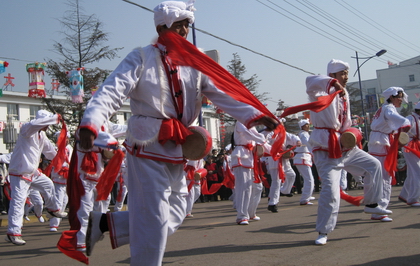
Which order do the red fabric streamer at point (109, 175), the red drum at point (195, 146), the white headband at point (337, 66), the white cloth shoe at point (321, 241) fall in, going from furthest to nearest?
the white headband at point (337, 66), the white cloth shoe at point (321, 241), the red fabric streamer at point (109, 175), the red drum at point (195, 146)

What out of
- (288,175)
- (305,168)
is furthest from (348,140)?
(288,175)

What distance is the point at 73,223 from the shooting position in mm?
4719

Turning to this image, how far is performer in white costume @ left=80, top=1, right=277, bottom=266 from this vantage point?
136 inches

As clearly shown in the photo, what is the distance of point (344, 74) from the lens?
Answer: 6746 millimetres

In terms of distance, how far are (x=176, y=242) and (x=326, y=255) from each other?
2458 mm

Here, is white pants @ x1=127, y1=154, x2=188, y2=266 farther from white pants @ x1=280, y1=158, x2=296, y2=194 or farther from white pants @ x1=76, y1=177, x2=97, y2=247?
white pants @ x1=280, y1=158, x2=296, y2=194

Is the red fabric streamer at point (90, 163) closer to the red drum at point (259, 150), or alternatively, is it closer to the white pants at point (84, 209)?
the white pants at point (84, 209)

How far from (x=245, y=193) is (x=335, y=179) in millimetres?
2797

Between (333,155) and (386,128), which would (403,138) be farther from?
(333,155)

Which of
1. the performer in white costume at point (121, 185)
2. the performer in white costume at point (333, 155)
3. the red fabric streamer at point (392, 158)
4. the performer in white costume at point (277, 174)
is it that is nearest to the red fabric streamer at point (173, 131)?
the performer in white costume at point (333, 155)

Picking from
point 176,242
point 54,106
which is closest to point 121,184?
point 176,242

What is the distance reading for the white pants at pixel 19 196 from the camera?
7871 millimetres

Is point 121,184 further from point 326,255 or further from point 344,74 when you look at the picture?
point 326,255

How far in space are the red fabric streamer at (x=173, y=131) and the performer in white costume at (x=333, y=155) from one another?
2.81 meters
